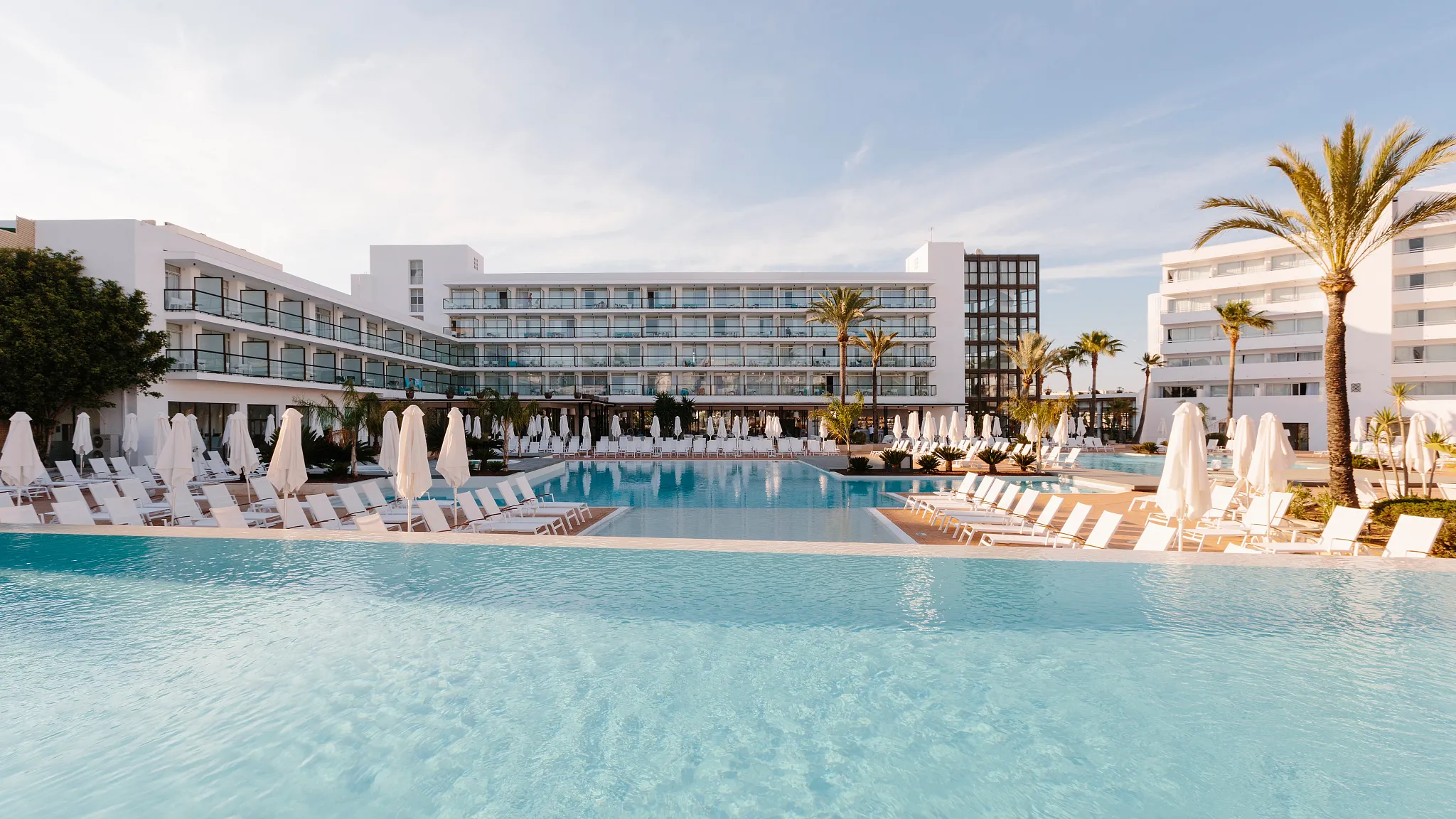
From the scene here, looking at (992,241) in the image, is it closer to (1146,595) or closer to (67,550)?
(1146,595)

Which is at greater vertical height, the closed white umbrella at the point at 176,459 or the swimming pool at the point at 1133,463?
the closed white umbrella at the point at 176,459

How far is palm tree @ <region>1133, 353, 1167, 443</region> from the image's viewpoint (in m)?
44.2

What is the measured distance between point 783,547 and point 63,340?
2341cm

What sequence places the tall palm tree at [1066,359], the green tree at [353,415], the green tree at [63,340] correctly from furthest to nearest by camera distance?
the tall palm tree at [1066,359] → the green tree at [63,340] → the green tree at [353,415]

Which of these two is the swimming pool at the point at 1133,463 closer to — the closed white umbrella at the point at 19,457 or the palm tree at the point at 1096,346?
the palm tree at the point at 1096,346

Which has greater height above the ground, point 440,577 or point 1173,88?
point 1173,88

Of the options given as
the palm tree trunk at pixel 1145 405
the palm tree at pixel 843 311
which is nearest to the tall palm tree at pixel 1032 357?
the palm tree trunk at pixel 1145 405

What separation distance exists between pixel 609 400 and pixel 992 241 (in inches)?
1379

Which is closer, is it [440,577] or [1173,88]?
[440,577]

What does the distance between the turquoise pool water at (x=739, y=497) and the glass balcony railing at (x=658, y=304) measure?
21.8m

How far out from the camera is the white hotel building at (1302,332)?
3566cm

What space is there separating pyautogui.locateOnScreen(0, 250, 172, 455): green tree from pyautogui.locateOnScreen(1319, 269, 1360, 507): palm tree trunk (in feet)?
101

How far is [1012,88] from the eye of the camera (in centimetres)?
1988

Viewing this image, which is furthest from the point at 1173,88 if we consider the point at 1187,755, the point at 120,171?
the point at 120,171
